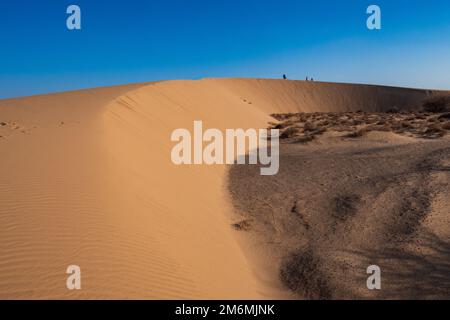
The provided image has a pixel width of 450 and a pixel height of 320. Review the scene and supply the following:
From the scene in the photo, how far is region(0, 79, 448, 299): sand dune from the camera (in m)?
3.66

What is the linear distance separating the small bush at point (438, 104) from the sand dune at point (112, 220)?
100 ft

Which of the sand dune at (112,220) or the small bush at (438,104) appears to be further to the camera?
the small bush at (438,104)

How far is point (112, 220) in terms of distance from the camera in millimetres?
4730

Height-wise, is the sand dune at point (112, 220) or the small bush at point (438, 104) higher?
the small bush at point (438, 104)

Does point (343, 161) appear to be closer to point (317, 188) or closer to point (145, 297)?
point (317, 188)

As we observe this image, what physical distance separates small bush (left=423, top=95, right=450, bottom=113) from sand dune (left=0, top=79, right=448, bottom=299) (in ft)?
100

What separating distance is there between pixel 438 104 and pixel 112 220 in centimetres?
3665

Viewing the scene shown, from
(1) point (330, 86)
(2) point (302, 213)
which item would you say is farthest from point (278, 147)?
(1) point (330, 86)

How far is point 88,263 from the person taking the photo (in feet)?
12.3

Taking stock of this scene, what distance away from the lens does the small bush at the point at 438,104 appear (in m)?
33.1

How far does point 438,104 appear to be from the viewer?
111 feet

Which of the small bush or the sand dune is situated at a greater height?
the small bush

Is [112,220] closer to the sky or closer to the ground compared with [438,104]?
closer to the ground

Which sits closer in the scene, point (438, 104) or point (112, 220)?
point (112, 220)
